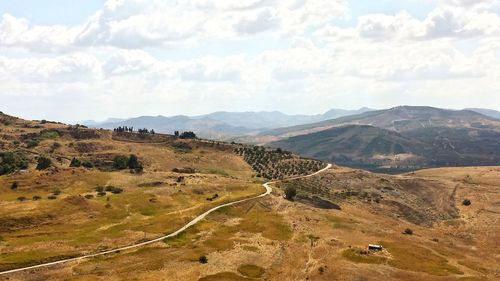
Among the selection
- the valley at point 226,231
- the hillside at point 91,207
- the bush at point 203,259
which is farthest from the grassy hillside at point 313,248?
the hillside at point 91,207

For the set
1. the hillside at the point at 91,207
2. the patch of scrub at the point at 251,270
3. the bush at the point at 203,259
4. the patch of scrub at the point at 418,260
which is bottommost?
the patch of scrub at the point at 418,260

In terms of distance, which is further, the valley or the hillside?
the hillside

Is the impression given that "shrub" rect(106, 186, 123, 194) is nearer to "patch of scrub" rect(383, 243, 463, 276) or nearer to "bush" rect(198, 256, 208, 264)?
"bush" rect(198, 256, 208, 264)

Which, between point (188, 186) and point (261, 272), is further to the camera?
point (188, 186)

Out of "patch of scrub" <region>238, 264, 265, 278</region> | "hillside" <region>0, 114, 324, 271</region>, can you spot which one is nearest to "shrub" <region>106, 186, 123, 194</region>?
"hillside" <region>0, 114, 324, 271</region>

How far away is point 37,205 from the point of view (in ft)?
401

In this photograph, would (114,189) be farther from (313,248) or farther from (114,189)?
(313,248)

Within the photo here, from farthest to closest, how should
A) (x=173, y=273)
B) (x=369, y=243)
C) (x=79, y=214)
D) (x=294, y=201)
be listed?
(x=294, y=201) < (x=79, y=214) < (x=369, y=243) < (x=173, y=273)

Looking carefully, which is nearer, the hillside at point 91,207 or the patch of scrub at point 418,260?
the patch of scrub at point 418,260

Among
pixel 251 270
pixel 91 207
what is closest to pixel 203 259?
pixel 251 270

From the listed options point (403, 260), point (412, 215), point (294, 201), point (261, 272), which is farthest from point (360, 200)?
point (261, 272)

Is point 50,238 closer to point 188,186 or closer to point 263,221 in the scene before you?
point 263,221

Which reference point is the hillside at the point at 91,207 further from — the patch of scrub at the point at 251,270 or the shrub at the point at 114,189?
the patch of scrub at the point at 251,270

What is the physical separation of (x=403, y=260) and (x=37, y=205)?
298 feet
